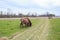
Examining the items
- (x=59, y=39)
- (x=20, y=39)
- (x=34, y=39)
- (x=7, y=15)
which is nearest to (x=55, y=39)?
(x=59, y=39)

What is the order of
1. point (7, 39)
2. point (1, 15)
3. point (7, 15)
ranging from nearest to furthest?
point (7, 39) < point (1, 15) < point (7, 15)

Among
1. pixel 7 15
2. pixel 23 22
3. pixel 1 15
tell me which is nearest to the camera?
pixel 23 22

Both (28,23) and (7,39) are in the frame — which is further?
(28,23)

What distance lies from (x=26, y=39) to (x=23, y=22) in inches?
544

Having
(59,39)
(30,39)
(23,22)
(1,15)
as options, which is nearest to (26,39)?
(30,39)

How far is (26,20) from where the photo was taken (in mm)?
30516

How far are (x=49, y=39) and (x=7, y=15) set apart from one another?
208ft

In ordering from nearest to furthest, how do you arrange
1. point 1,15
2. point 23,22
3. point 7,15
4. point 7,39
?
point 7,39, point 23,22, point 1,15, point 7,15

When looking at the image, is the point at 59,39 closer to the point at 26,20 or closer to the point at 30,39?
the point at 30,39

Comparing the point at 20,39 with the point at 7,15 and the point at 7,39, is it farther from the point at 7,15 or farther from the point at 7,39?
the point at 7,15

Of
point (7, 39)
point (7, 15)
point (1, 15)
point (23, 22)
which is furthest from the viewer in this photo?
point (7, 15)

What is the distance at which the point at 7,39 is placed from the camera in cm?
1577

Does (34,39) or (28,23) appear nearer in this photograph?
(34,39)

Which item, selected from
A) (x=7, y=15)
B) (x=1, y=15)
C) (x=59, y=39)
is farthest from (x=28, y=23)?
(x=7, y=15)
